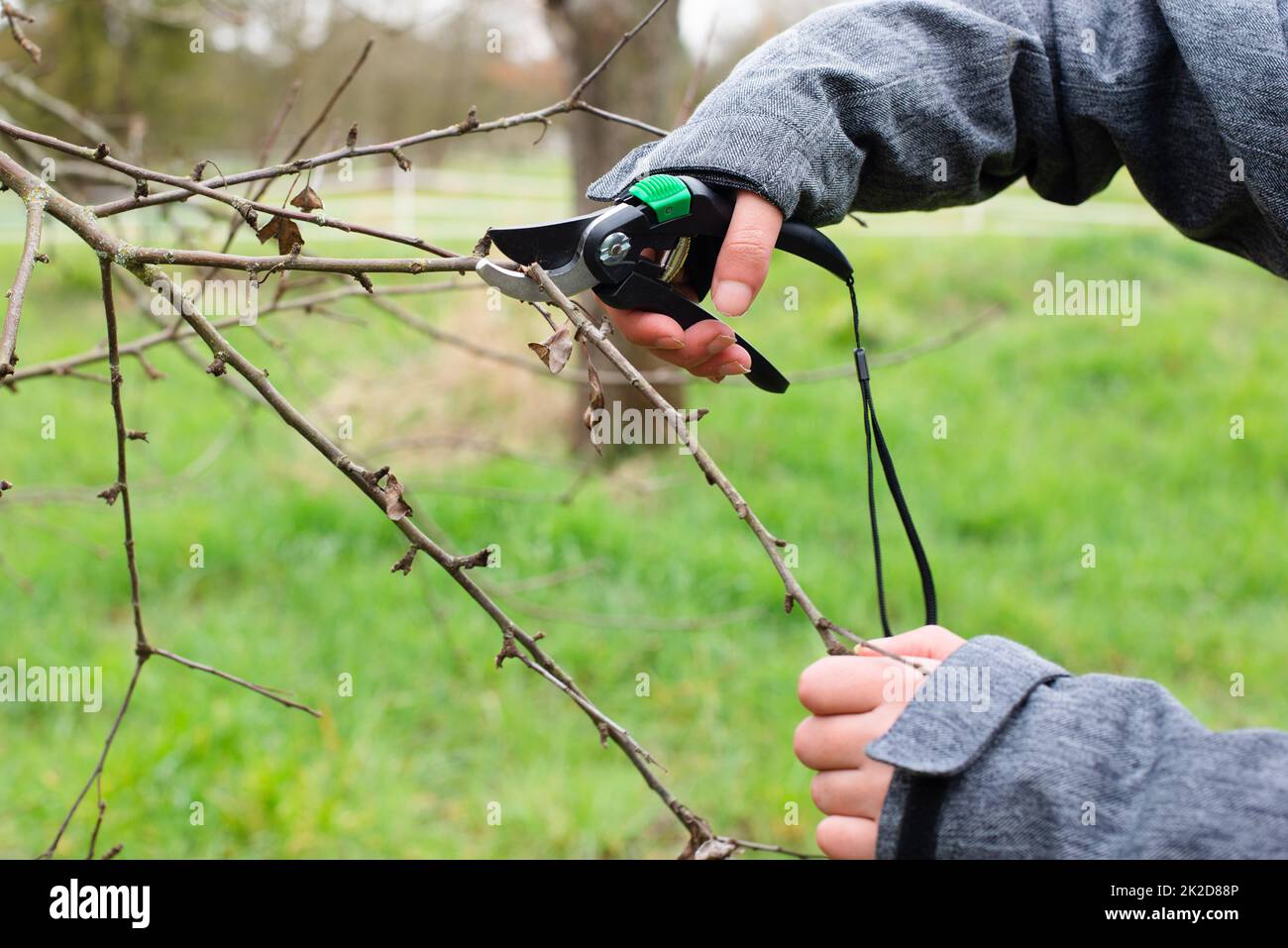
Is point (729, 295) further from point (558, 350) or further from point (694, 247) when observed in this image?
point (558, 350)

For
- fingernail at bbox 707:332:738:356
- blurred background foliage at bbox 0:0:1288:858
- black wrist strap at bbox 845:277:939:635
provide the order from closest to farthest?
1. black wrist strap at bbox 845:277:939:635
2. fingernail at bbox 707:332:738:356
3. blurred background foliage at bbox 0:0:1288:858

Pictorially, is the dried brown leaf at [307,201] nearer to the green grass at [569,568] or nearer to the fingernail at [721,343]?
the fingernail at [721,343]

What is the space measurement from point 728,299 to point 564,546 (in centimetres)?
256

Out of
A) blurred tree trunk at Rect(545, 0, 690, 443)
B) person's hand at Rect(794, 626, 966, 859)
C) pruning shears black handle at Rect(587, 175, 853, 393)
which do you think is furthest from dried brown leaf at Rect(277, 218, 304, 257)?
blurred tree trunk at Rect(545, 0, 690, 443)

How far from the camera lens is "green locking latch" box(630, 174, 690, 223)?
1.22m

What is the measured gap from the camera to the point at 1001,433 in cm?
469

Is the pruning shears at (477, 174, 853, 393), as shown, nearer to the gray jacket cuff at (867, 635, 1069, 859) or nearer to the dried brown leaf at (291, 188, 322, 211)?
the dried brown leaf at (291, 188, 322, 211)

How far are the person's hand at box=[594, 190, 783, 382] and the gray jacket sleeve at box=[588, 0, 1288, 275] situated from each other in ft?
0.11

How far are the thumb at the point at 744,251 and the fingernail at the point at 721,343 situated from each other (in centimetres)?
3

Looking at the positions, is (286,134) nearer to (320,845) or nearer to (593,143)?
(593,143)

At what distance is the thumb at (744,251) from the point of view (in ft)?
4.03

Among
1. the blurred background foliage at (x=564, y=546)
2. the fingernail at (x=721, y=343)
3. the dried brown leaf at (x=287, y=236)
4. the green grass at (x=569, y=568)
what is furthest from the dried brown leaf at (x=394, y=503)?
the green grass at (x=569, y=568)
